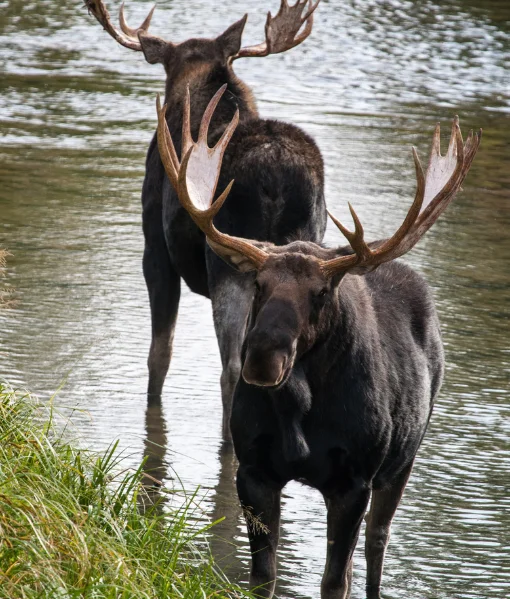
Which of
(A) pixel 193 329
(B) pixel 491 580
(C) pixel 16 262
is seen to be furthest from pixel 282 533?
(C) pixel 16 262

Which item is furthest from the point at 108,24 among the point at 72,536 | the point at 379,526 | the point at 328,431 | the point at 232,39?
the point at 72,536

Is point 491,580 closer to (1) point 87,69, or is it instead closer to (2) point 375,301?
(2) point 375,301

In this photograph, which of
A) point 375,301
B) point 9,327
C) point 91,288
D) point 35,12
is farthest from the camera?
point 35,12

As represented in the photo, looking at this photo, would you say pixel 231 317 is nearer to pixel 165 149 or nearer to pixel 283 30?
pixel 165 149

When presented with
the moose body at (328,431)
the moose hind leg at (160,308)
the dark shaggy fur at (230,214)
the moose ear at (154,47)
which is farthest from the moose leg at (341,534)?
the moose ear at (154,47)

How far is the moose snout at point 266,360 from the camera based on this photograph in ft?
14.9

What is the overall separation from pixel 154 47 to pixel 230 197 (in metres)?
2.28

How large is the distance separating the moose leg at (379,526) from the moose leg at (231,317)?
4.85 feet

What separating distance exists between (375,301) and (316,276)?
74 cm

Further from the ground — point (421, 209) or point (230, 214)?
point (421, 209)

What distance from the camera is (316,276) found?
486cm

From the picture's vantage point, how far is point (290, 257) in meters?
4.89

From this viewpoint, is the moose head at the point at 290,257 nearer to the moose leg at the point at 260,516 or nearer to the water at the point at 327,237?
the moose leg at the point at 260,516

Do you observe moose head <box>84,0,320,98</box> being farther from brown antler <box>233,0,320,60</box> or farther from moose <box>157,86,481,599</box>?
moose <box>157,86,481,599</box>
